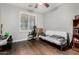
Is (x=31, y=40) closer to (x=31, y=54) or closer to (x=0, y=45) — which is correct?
(x=31, y=54)

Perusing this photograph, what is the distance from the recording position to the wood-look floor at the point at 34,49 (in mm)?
1718

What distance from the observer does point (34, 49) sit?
5.75 ft

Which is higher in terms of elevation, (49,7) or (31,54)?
(49,7)

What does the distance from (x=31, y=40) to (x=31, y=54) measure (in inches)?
10.5

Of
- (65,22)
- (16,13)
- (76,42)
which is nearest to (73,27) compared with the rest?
(65,22)

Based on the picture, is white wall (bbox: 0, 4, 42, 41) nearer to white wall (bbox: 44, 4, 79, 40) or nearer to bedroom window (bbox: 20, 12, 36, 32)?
bedroom window (bbox: 20, 12, 36, 32)

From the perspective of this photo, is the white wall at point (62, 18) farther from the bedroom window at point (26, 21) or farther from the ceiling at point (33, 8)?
the bedroom window at point (26, 21)

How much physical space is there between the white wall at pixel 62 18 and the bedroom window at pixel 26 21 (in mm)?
254

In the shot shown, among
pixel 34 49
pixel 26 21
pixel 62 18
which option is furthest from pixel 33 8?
pixel 34 49

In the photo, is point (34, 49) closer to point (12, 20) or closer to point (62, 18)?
point (12, 20)

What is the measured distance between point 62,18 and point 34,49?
0.79m

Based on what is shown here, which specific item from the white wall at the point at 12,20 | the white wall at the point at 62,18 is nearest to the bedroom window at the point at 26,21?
the white wall at the point at 12,20

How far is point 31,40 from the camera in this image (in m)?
1.82

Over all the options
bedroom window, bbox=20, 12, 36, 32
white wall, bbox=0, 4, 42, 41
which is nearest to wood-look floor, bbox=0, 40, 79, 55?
white wall, bbox=0, 4, 42, 41
